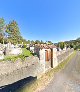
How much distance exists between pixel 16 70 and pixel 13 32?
52.6 meters

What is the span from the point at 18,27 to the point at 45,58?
5394 cm

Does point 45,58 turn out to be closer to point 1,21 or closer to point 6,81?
point 6,81

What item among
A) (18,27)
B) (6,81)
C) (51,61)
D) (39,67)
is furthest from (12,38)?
(6,81)

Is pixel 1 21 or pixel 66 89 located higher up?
pixel 1 21

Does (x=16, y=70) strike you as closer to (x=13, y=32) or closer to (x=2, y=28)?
(x=2, y=28)

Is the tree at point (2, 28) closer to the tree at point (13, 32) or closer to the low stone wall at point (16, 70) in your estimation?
the tree at point (13, 32)

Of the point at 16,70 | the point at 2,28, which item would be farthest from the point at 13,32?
the point at 16,70

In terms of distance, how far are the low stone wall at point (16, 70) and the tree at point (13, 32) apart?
1790 inches

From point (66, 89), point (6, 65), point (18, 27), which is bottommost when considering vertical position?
point (66, 89)

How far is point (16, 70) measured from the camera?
19594mm

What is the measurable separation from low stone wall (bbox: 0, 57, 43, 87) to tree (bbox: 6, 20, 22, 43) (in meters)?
45.5

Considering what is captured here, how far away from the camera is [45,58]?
23.8 metres

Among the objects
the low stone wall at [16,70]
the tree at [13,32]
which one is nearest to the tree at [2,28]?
the tree at [13,32]

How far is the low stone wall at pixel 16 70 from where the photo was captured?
1770 cm
